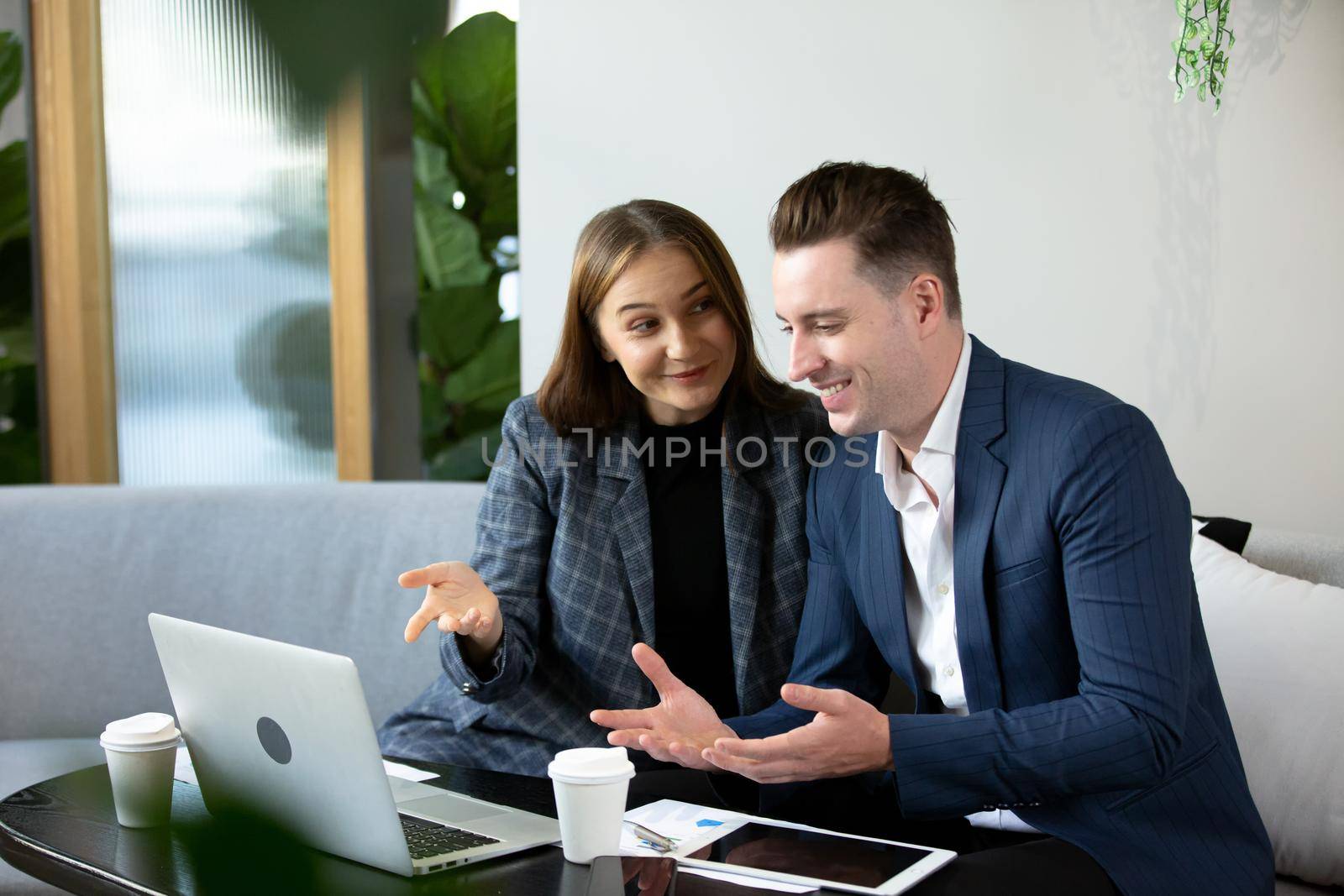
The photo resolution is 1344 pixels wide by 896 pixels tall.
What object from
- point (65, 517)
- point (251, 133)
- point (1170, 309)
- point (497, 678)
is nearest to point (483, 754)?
point (497, 678)

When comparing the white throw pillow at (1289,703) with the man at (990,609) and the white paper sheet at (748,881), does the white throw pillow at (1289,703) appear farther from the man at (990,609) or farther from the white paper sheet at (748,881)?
the white paper sheet at (748,881)

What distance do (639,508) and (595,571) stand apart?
4.6 inches

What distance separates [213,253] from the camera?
3.04 m

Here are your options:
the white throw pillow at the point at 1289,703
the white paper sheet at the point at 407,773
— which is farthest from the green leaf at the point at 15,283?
the white throw pillow at the point at 1289,703

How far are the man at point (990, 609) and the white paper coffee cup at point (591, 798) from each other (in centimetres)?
10

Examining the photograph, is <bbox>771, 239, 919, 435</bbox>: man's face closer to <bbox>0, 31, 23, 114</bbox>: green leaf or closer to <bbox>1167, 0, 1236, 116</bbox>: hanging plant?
<bbox>1167, 0, 1236, 116</bbox>: hanging plant

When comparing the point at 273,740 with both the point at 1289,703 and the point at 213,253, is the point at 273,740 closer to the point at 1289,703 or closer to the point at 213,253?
the point at 1289,703

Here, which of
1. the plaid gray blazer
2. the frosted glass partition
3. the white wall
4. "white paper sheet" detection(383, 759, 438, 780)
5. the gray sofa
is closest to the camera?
"white paper sheet" detection(383, 759, 438, 780)

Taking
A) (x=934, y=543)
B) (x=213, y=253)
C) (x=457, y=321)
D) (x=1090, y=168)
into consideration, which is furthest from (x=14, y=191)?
(x=934, y=543)

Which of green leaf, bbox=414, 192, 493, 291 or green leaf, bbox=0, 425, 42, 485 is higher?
green leaf, bbox=414, 192, 493, 291

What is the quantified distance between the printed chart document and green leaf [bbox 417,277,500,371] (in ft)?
5.84

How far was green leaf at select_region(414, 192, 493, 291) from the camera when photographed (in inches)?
115

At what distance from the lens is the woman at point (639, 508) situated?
1812 millimetres

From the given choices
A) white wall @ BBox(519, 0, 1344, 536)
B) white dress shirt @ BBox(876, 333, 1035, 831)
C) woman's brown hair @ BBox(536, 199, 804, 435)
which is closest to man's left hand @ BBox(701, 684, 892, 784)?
white dress shirt @ BBox(876, 333, 1035, 831)
